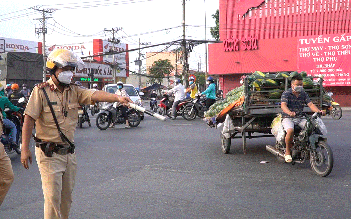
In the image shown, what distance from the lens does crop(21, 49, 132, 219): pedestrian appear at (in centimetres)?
389

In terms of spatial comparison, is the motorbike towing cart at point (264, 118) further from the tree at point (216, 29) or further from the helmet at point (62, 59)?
the tree at point (216, 29)

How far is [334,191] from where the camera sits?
6.06 m

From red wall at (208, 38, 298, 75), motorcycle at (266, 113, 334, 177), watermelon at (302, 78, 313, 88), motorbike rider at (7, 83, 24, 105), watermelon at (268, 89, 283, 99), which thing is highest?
red wall at (208, 38, 298, 75)

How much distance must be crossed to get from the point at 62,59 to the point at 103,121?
11.7m

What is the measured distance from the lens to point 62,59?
3.96 metres

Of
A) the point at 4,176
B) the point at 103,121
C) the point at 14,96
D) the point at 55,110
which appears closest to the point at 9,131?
the point at 14,96


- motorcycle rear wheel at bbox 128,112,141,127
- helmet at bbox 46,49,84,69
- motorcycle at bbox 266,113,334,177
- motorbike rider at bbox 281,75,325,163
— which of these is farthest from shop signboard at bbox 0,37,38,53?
helmet at bbox 46,49,84,69

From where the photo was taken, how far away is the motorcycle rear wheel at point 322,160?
6.78 metres

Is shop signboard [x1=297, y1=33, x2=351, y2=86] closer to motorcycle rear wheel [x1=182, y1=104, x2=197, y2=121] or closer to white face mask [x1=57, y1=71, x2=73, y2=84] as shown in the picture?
motorcycle rear wheel [x1=182, y1=104, x2=197, y2=121]

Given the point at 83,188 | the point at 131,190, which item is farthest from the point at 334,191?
the point at 83,188

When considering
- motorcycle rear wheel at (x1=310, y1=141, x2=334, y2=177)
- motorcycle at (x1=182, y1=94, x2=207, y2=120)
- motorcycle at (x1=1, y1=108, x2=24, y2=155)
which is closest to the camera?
motorcycle rear wheel at (x1=310, y1=141, x2=334, y2=177)

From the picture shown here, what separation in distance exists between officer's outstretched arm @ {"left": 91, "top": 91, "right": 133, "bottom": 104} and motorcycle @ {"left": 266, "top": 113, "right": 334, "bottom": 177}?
4.04m

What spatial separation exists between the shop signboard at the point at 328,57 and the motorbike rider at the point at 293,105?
22837 mm

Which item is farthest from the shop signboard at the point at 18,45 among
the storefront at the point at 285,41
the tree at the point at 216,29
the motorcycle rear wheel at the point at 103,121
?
the motorcycle rear wheel at the point at 103,121
